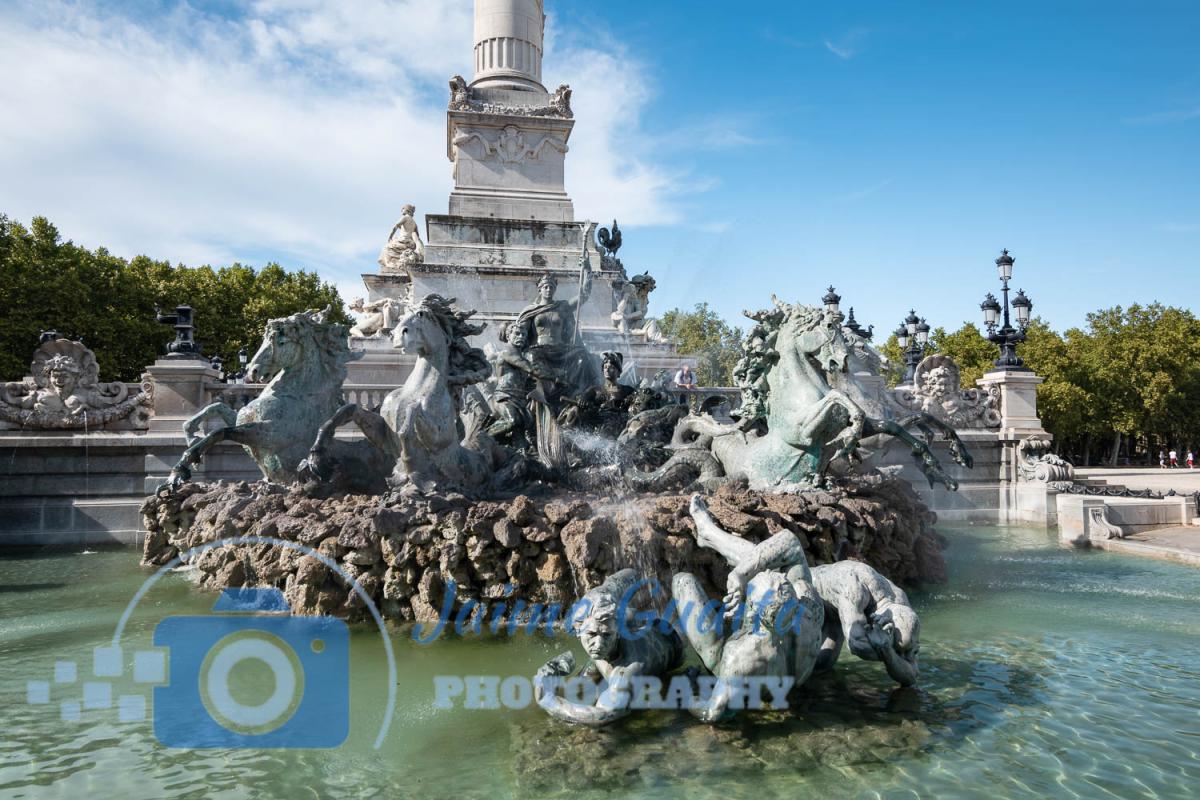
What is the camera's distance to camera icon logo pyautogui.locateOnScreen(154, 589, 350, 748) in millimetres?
4297

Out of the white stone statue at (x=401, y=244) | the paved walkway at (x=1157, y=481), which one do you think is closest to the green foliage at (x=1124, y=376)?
the paved walkway at (x=1157, y=481)

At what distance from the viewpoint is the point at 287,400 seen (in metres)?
8.20

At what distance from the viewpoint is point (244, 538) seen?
6770 mm

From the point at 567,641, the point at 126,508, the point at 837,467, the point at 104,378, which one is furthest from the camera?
the point at 104,378

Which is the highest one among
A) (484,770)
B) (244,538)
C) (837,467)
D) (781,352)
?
(781,352)

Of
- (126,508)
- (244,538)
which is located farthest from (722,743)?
(126,508)

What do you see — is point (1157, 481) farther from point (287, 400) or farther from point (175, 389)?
point (175, 389)

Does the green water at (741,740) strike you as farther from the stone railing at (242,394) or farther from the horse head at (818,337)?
the stone railing at (242,394)

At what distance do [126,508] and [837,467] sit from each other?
10.5 meters

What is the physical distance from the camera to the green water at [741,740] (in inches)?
143

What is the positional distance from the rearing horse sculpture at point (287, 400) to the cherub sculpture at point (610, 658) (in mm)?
4892

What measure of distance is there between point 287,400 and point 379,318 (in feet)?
29.8

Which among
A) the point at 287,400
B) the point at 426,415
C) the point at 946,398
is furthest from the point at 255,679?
the point at 946,398

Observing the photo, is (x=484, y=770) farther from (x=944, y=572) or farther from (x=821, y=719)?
(x=944, y=572)
